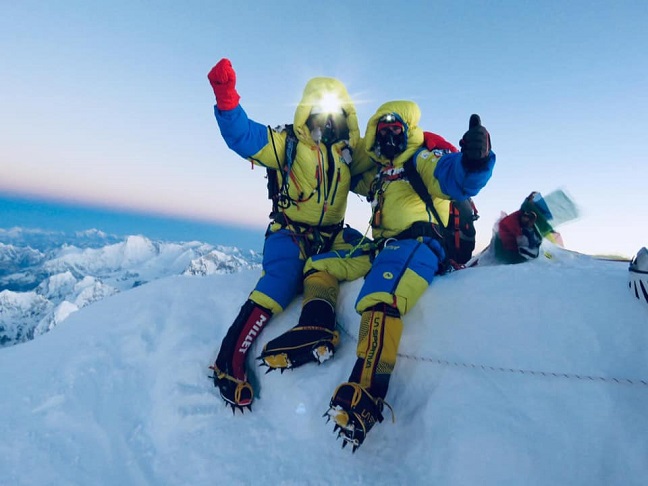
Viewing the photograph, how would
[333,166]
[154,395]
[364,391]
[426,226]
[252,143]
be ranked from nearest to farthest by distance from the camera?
[364,391] → [154,395] → [426,226] → [252,143] → [333,166]

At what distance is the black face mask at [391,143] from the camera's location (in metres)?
4.25

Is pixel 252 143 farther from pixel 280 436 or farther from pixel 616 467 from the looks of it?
pixel 616 467

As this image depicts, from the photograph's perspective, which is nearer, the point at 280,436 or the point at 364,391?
the point at 364,391

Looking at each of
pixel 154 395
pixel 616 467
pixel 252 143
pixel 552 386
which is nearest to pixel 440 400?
pixel 552 386

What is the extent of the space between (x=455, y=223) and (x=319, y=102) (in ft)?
7.84

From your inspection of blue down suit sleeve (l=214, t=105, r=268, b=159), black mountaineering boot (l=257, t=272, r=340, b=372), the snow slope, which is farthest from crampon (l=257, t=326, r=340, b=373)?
blue down suit sleeve (l=214, t=105, r=268, b=159)

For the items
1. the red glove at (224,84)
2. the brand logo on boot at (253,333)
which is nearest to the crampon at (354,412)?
the brand logo on boot at (253,333)

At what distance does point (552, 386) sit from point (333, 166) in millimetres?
3307

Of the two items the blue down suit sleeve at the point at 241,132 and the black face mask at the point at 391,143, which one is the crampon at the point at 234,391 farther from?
the black face mask at the point at 391,143

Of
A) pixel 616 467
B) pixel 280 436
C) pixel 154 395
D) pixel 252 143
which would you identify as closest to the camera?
pixel 616 467

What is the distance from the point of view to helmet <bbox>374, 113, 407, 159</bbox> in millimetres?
4223

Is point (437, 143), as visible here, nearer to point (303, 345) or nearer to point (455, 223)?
point (455, 223)

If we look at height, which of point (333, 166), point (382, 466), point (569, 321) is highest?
point (333, 166)

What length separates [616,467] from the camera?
6.39ft
